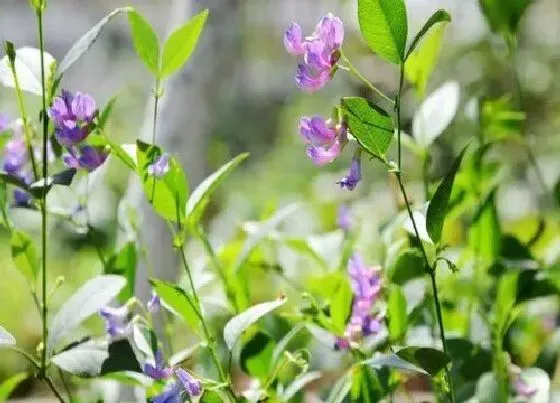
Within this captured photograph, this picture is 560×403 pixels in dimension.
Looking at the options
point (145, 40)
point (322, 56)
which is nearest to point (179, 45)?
point (145, 40)

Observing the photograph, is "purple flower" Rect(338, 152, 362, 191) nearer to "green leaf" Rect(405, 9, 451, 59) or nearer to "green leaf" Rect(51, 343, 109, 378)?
"green leaf" Rect(405, 9, 451, 59)

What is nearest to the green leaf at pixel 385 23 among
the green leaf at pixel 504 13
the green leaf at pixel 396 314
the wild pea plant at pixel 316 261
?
the wild pea plant at pixel 316 261

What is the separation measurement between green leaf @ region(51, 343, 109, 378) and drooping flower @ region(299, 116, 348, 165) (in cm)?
20

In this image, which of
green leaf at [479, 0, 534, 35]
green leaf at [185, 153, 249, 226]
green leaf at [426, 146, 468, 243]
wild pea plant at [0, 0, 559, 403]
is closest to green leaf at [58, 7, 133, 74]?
Result: wild pea plant at [0, 0, 559, 403]

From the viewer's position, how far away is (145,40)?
0.70 metres

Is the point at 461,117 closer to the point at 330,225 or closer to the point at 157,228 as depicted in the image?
the point at 330,225

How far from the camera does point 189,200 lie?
70 cm

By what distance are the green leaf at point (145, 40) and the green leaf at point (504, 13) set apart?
337 millimetres

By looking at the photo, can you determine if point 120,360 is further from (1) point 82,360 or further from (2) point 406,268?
(2) point 406,268

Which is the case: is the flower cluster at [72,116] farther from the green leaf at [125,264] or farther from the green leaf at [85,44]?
the green leaf at [125,264]

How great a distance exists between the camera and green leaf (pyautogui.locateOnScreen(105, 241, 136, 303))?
828mm

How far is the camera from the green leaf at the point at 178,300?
0.66 metres

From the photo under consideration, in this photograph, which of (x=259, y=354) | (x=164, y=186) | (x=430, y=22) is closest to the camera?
(x=430, y=22)

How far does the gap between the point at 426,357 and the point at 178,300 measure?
162 millimetres
